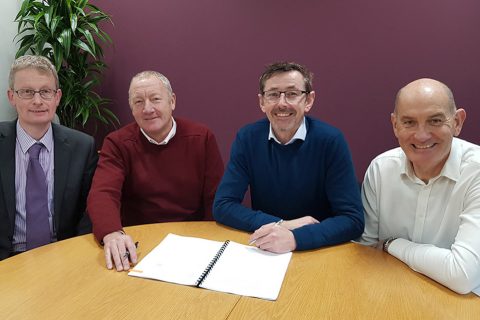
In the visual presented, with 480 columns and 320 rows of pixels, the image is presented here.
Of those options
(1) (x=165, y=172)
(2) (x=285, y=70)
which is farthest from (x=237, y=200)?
(2) (x=285, y=70)

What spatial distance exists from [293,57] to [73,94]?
166cm

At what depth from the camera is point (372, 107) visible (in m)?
2.86

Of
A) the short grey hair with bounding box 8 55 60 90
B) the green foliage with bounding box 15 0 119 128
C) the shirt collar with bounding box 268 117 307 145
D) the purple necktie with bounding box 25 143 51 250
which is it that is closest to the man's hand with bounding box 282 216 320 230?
the shirt collar with bounding box 268 117 307 145

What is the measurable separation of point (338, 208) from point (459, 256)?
0.49m

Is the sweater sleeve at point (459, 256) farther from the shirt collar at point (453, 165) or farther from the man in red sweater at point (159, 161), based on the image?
the man in red sweater at point (159, 161)

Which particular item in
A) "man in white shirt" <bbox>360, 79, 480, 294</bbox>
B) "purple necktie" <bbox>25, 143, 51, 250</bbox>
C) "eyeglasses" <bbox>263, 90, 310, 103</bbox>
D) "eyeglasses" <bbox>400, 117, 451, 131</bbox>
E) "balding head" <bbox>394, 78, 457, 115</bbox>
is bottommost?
"purple necktie" <bbox>25, 143, 51, 250</bbox>

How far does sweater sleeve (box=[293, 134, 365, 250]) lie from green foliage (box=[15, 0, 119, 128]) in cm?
196

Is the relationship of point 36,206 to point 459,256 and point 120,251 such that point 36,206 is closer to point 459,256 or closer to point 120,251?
point 120,251

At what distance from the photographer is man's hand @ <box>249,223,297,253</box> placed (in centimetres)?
139

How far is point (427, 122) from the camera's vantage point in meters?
1.36

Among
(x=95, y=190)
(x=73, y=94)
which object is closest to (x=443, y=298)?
(x=95, y=190)

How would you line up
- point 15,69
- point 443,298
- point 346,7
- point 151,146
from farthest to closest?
point 346,7
point 151,146
point 15,69
point 443,298

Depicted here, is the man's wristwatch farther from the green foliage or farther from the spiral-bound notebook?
the green foliage

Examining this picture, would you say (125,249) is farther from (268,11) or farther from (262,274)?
(268,11)
